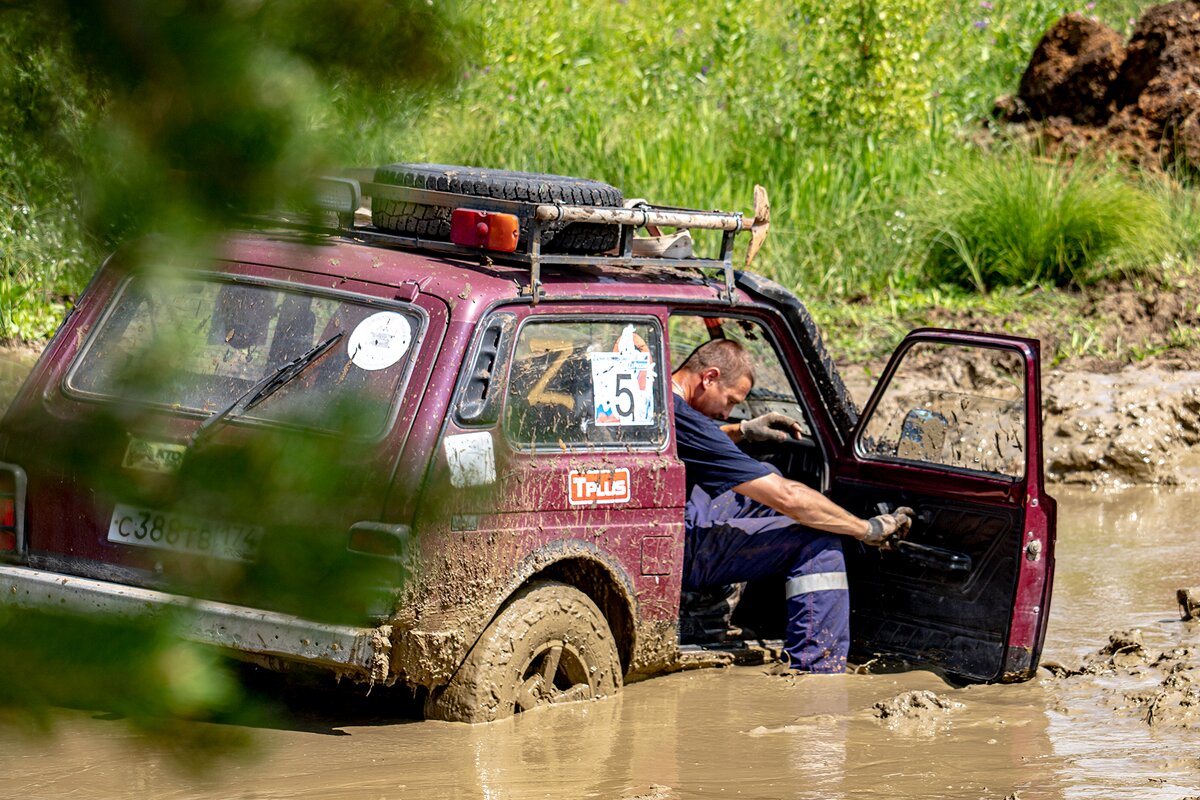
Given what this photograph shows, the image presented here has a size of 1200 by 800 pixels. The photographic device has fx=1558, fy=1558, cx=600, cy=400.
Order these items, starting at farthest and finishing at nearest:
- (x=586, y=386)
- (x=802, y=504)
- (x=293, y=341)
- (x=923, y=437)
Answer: (x=923, y=437) → (x=802, y=504) → (x=586, y=386) → (x=293, y=341)

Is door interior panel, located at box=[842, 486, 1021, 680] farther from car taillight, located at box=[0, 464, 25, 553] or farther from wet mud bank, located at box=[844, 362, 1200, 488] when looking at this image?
wet mud bank, located at box=[844, 362, 1200, 488]

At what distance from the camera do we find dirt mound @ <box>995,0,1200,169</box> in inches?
493

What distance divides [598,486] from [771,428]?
1.61m

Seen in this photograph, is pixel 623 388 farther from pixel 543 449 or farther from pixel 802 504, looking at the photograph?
pixel 802 504

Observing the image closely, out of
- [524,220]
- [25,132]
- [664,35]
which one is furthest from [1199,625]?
[664,35]

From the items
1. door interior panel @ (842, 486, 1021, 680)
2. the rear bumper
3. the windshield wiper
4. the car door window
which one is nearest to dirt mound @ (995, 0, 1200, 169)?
the car door window

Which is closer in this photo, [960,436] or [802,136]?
[960,436]

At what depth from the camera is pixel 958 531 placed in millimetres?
5621

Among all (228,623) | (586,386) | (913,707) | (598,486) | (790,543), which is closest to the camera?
(228,623)

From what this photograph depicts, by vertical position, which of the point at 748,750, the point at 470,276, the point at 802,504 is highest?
the point at 470,276

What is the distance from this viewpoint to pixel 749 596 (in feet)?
19.8

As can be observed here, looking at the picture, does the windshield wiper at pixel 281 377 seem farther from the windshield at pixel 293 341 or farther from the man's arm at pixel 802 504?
the man's arm at pixel 802 504

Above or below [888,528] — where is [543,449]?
above

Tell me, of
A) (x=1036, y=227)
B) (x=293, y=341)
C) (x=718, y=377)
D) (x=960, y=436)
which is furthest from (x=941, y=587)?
(x=1036, y=227)
